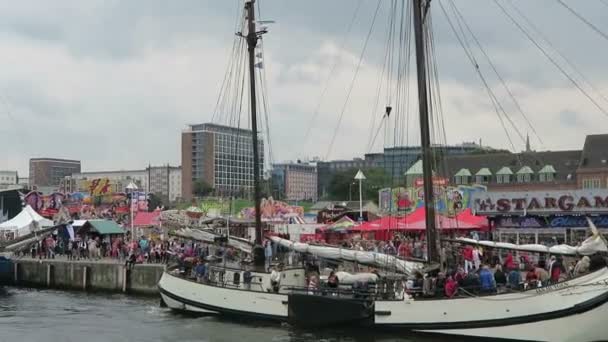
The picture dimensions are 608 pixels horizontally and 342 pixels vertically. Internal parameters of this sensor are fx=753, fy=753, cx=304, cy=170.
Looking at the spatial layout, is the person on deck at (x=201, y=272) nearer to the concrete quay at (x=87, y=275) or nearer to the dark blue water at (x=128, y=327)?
the dark blue water at (x=128, y=327)

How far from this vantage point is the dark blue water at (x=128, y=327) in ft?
96.1

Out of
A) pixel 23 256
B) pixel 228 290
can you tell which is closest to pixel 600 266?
pixel 228 290

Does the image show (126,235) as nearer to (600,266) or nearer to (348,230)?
(348,230)

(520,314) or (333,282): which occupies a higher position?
(333,282)

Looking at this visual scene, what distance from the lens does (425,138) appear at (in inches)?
A: 1184

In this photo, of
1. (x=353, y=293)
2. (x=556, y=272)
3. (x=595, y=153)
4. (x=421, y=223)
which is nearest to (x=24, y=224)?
(x=421, y=223)

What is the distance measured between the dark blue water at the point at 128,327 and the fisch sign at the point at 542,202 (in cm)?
2260

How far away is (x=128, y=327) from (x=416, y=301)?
43.2 feet

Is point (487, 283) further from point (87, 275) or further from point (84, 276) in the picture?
point (84, 276)

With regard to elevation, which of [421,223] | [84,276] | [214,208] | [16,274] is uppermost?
[214,208]

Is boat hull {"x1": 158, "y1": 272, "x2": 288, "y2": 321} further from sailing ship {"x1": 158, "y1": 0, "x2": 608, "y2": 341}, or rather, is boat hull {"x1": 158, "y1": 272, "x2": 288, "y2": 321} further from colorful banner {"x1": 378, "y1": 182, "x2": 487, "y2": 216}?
colorful banner {"x1": 378, "y1": 182, "x2": 487, "y2": 216}

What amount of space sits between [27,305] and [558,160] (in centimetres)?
8148

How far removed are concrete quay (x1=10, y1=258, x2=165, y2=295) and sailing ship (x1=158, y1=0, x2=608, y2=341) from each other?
969 centimetres

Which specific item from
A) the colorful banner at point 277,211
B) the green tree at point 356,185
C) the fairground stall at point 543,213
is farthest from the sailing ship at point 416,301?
the green tree at point 356,185
